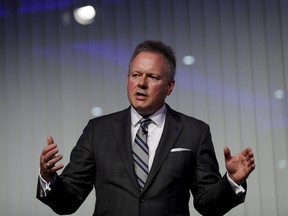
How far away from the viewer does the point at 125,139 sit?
1.81 meters

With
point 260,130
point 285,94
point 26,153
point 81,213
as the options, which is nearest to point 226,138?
point 260,130

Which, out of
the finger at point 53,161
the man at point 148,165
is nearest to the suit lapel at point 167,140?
the man at point 148,165

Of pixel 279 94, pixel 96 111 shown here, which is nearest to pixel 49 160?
pixel 96 111

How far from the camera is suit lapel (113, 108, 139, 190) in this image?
5.67 feet

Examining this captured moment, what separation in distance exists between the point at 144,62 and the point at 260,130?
1482mm

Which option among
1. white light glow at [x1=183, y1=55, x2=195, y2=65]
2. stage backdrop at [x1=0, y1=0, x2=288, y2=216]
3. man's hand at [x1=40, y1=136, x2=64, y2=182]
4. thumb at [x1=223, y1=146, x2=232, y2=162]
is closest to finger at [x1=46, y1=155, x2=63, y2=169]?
man's hand at [x1=40, y1=136, x2=64, y2=182]

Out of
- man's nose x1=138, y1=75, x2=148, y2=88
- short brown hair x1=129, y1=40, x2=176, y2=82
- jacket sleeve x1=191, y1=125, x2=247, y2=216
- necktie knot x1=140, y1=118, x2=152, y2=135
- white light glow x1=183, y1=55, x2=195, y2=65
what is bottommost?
jacket sleeve x1=191, y1=125, x2=247, y2=216

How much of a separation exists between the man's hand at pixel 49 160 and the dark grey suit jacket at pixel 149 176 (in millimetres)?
55

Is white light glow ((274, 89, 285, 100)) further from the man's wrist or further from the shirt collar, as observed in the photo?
the man's wrist

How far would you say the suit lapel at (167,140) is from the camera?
173cm

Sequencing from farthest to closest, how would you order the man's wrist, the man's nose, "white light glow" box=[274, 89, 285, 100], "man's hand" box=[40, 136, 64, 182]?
"white light glow" box=[274, 89, 285, 100]
the man's nose
the man's wrist
"man's hand" box=[40, 136, 64, 182]

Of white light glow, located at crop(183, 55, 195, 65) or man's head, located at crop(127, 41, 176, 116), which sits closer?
man's head, located at crop(127, 41, 176, 116)

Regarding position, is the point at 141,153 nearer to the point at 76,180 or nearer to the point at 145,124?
the point at 145,124

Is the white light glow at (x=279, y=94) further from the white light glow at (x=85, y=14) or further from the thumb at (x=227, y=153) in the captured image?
the thumb at (x=227, y=153)
